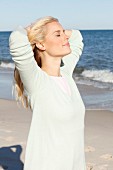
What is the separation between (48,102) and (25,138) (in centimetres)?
426

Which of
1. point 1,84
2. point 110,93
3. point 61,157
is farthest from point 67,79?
point 1,84

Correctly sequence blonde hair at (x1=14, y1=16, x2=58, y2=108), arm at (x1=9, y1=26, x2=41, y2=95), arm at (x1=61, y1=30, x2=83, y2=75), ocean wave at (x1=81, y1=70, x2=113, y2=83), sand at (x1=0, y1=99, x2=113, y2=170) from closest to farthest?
arm at (x1=9, y1=26, x2=41, y2=95) < blonde hair at (x1=14, y1=16, x2=58, y2=108) < arm at (x1=61, y1=30, x2=83, y2=75) < sand at (x1=0, y1=99, x2=113, y2=170) < ocean wave at (x1=81, y1=70, x2=113, y2=83)

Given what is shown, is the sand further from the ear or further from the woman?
the ear

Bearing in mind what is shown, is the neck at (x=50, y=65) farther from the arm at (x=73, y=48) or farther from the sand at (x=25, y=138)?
the sand at (x=25, y=138)

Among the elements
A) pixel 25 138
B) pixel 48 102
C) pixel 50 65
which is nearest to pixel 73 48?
pixel 50 65

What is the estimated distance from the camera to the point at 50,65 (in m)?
2.65

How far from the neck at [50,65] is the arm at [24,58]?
15 cm

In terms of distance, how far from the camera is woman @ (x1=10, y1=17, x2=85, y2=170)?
2.46 m

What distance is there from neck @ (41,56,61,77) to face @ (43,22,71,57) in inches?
1.5

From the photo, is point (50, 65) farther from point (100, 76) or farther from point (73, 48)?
point (100, 76)

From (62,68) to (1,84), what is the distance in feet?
40.0

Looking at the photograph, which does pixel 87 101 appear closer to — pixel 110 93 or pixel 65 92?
pixel 110 93

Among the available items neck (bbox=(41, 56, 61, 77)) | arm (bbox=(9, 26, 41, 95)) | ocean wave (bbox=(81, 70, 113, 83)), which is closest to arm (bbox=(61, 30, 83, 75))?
neck (bbox=(41, 56, 61, 77))

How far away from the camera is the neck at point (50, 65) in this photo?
2641 millimetres
